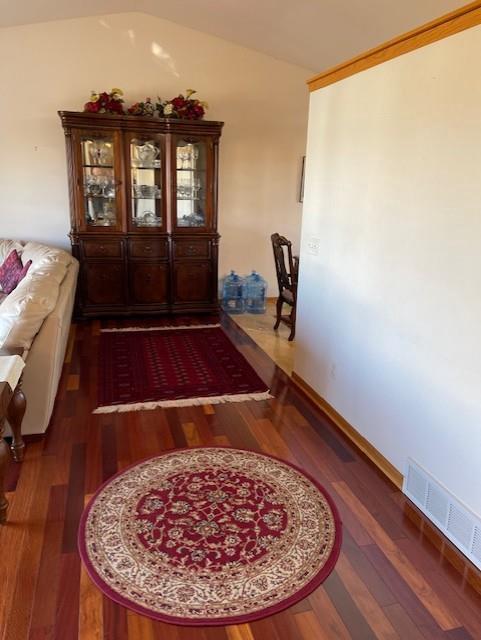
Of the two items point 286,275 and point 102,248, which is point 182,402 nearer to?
point 286,275

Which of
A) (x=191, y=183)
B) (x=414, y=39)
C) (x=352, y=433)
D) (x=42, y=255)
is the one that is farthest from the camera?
(x=191, y=183)

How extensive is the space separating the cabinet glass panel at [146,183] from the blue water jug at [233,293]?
47.2 inches

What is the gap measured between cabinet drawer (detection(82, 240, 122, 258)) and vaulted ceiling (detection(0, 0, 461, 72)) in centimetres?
213

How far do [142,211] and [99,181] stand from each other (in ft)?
1.71

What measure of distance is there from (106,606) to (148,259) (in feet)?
12.5

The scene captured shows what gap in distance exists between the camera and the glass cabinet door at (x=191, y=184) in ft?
16.3

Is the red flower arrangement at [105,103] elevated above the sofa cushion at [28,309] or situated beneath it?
elevated above

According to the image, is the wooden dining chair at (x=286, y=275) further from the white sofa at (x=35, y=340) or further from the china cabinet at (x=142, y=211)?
the white sofa at (x=35, y=340)

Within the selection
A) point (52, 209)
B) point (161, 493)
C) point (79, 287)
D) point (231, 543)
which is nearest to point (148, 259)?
point (79, 287)

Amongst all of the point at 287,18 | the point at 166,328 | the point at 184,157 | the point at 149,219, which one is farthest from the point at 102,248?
the point at 287,18

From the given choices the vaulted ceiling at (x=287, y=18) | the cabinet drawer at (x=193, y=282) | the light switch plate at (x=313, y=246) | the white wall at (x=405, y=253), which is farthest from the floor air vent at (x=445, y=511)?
the cabinet drawer at (x=193, y=282)

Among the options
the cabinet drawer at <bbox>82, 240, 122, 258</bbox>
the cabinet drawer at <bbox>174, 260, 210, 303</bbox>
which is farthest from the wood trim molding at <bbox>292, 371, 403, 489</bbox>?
the cabinet drawer at <bbox>82, 240, 122, 258</bbox>

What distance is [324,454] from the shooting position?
2652 millimetres

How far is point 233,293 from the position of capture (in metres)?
5.77
